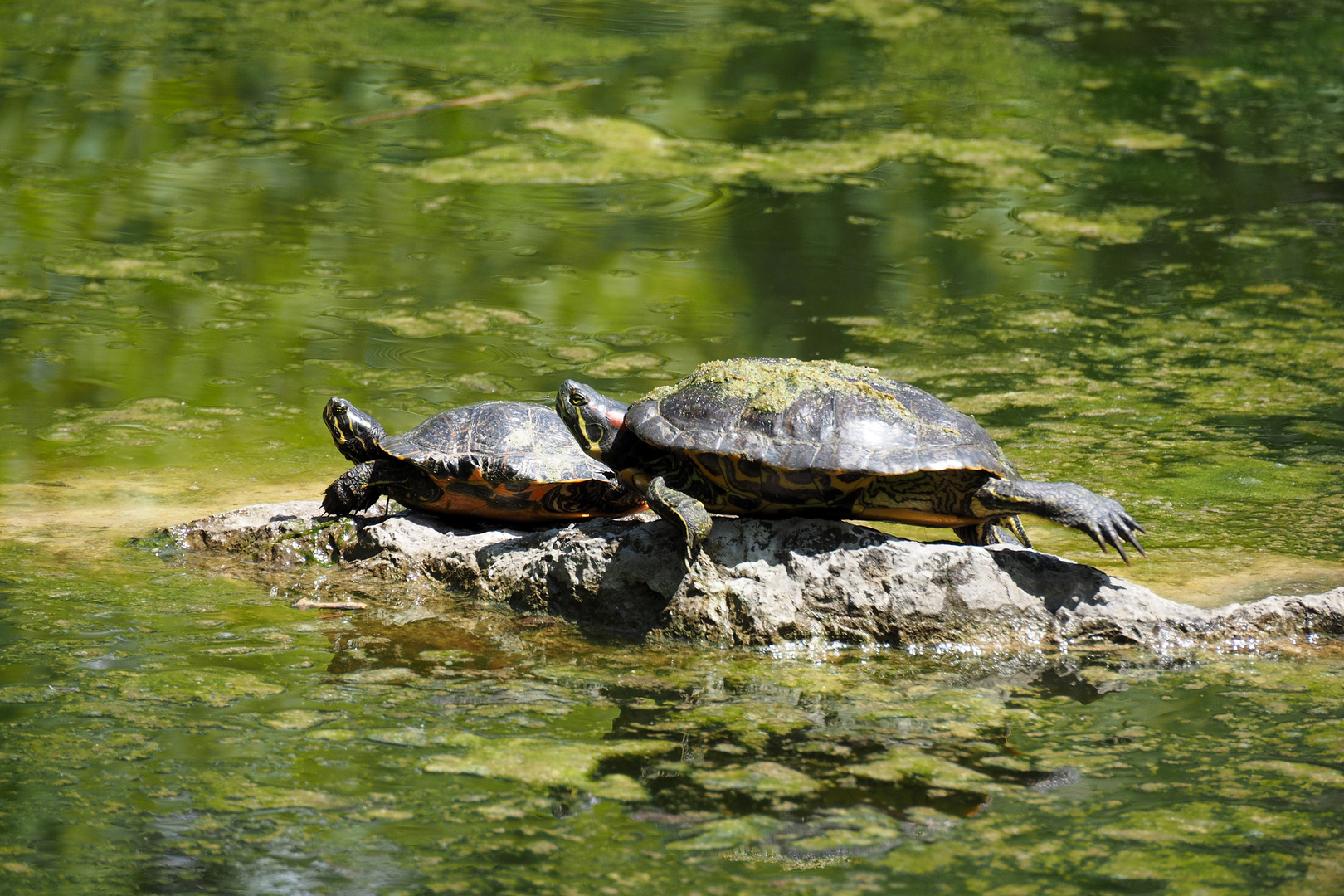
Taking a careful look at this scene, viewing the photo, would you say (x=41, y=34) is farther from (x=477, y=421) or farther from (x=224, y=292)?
(x=477, y=421)

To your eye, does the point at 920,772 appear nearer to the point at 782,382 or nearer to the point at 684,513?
the point at 684,513

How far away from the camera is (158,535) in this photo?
156 inches

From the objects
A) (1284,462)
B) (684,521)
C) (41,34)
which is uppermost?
(41,34)

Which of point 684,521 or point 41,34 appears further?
point 41,34

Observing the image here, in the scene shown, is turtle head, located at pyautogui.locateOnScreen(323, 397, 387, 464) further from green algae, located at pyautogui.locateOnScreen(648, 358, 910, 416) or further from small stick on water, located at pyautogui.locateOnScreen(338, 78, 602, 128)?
small stick on water, located at pyautogui.locateOnScreen(338, 78, 602, 128)

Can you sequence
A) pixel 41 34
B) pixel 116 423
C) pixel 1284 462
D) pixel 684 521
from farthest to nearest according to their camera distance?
pixel 41 34 → pixel 116 423 → pixel 1284 462 → pixel 684 521

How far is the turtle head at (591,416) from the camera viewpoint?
141 inches

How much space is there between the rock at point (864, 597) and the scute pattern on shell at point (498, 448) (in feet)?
1.17

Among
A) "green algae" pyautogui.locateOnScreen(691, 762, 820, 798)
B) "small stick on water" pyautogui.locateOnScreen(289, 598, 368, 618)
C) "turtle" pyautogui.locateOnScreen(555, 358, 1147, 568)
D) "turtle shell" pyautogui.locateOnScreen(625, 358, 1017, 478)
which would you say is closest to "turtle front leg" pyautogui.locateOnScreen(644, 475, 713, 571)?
"turtle" pyautogui.locateOnScreen(555, 358, 1147, 568)

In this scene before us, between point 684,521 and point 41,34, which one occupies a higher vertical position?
point 41,34

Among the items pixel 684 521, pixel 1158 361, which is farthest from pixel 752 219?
pixel 684 521

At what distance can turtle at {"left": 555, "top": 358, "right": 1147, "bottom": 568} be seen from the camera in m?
3.21

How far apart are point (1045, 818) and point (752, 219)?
5789mm

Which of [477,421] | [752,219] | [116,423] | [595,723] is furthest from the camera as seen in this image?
[752,219]
